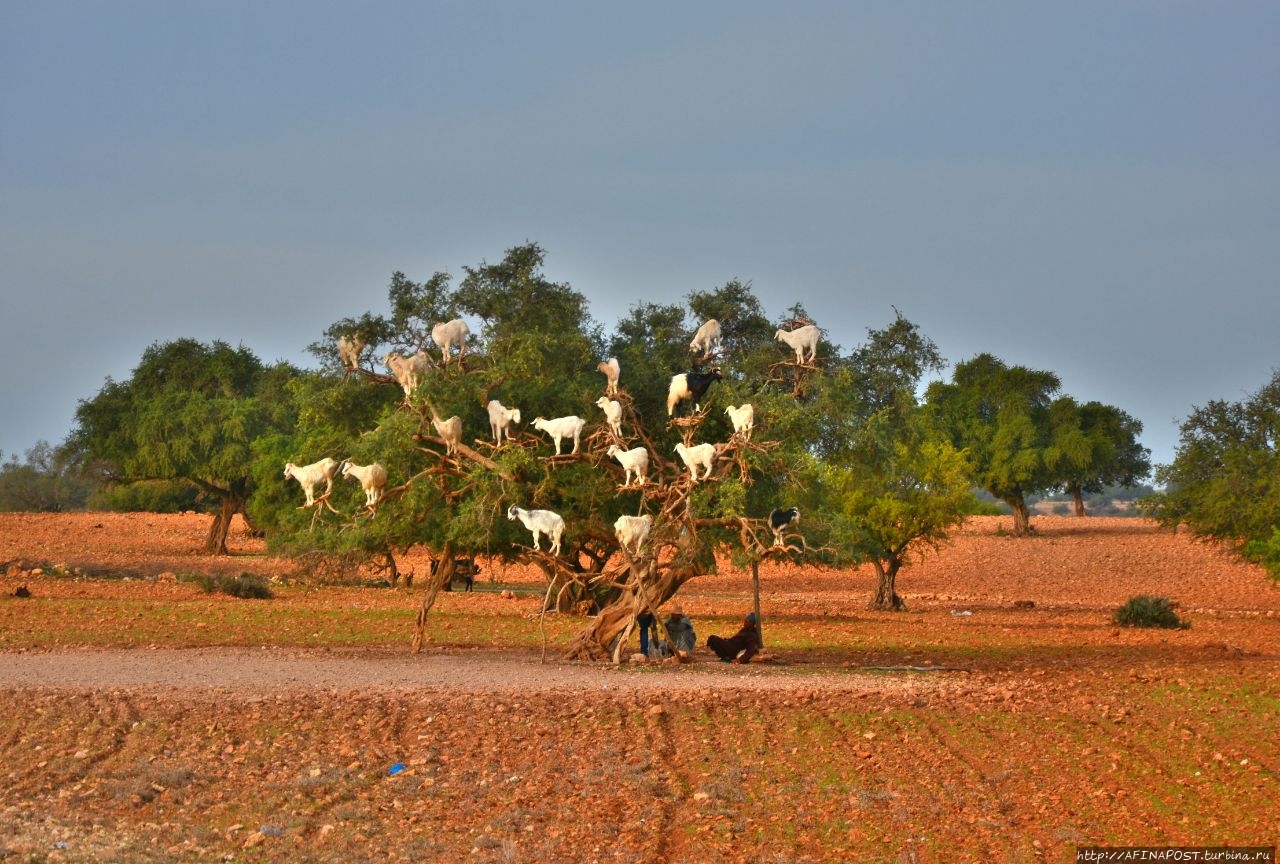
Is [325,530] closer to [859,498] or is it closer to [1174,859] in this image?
[859,498]

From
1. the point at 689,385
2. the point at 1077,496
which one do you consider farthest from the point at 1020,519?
the point at 689,385

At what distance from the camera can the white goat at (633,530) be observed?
60.3 feet

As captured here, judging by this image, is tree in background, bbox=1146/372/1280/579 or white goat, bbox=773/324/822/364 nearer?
white goat, bbox=773/324/822/364

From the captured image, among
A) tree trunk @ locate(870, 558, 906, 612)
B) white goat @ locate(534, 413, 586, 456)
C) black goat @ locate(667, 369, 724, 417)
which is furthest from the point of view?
tree trunk @ locate(870, 558, 906, 612)

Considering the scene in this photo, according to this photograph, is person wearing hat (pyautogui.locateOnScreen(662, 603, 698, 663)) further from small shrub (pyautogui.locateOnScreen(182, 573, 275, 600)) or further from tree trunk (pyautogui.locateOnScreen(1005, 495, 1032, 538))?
tree trunk (pyautogui.locateOnScreen(1005, 495, 1032, 538))

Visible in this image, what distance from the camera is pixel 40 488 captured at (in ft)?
273

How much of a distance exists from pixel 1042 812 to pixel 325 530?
16041 mm

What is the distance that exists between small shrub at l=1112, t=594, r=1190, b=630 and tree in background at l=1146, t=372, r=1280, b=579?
3038mm

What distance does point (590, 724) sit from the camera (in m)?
14.2

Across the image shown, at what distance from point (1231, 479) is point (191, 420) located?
3392 centimetres

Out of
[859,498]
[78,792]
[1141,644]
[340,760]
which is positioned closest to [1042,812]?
[340,760]

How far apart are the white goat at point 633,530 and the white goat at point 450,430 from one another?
2850mm

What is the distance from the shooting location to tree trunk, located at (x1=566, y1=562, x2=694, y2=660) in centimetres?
1958

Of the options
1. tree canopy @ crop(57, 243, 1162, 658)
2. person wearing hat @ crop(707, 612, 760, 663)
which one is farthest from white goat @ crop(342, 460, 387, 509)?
person wearing hat @ crop(707, 612, 760, 663)
